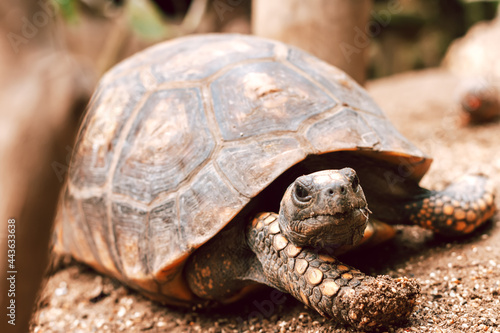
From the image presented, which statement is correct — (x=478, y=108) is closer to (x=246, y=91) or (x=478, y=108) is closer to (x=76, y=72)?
(x=246, y=91)

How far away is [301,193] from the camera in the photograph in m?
1.77

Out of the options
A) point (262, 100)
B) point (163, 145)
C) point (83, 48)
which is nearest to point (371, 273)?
point (262, 100)

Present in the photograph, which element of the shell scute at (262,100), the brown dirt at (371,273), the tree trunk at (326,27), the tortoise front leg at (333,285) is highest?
the tree trunk at (326,27)

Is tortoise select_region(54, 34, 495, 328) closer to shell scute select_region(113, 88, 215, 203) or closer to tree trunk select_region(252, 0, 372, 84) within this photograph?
shell scute select_region(113, 88, 215, 203)

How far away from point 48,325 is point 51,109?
197 centimetres

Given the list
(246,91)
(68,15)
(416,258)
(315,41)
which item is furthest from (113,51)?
(416,258)

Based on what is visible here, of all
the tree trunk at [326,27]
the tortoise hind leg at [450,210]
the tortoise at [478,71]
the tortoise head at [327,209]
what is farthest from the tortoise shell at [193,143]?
the tortoise at [478,71]

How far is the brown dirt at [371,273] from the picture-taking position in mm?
1910

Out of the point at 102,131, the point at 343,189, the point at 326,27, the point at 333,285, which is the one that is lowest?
the point at 333,285

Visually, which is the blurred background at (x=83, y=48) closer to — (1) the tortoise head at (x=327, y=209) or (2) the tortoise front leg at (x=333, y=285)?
(1) the tortoise head at (x=327, y=209)

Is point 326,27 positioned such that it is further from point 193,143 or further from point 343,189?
point 343,189

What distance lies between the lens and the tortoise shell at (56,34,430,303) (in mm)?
2158

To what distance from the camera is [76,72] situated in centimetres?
125

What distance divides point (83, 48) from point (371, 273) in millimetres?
8711
